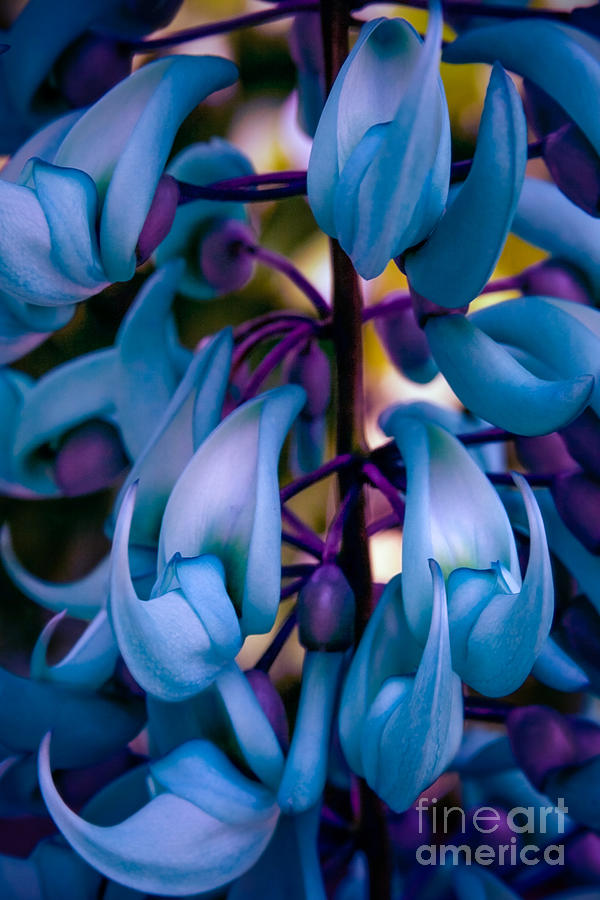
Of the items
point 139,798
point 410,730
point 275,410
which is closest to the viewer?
point 410,730

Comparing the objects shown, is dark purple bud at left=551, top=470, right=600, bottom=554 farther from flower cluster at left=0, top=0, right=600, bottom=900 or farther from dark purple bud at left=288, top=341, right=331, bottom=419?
dark purple bud at left=288, top=341, right=331, bottom=419

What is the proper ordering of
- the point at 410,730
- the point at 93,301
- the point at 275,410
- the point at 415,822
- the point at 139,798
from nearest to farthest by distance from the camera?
the point at 410,730, the point at 275,410, the point at 139,798, the point at 415,822, the point at 93,301

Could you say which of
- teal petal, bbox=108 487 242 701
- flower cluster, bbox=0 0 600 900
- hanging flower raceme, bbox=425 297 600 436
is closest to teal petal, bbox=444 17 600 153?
flower cluster, bbox=0 0 600 900

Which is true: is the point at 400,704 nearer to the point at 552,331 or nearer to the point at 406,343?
the point at 552,331

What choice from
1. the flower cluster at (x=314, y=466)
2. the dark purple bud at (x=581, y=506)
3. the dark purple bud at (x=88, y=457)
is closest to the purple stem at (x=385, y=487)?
the flower cluster at (x=314, y=466)

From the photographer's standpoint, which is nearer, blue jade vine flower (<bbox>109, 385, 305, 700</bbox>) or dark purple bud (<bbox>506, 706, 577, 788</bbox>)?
blue jade vine flower (<bbox>109, 385, 305, 700</bbox>)

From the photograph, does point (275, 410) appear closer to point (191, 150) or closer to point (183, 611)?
point (183, 611)

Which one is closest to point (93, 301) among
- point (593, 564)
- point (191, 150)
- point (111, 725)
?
point (191, 150)
